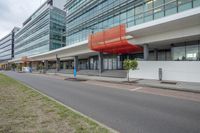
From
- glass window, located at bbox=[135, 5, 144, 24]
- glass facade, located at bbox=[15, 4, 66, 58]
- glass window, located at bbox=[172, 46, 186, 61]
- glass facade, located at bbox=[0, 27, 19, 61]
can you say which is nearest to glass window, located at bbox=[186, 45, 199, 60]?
glass window, located at bbox=[172, 46, 186, 61]

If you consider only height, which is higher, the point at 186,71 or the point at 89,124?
the point at 186,71

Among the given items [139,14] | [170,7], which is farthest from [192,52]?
[139,14]

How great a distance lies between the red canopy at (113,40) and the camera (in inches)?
890

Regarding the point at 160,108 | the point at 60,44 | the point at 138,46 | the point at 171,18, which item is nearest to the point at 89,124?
the point at 160,108

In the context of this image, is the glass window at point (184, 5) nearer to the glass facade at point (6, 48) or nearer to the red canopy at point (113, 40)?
the red canopy at point (113, 40)

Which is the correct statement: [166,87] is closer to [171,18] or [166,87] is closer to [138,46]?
[171,18]

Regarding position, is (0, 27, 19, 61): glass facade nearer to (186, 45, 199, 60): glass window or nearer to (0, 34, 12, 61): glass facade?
(0, 34, 12, 61): glass facade

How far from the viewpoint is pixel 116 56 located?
1398 inches

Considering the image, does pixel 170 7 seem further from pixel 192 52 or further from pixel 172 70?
pixel 172 70

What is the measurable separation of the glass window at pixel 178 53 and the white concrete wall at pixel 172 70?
3592 millimetres

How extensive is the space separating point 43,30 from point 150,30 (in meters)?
62.1

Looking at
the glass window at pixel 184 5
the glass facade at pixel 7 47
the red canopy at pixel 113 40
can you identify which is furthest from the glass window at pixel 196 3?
the glass facade at pixel 7 47

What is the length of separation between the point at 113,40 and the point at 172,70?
9.71 meters

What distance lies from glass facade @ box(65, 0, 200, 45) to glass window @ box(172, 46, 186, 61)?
16.7ft
